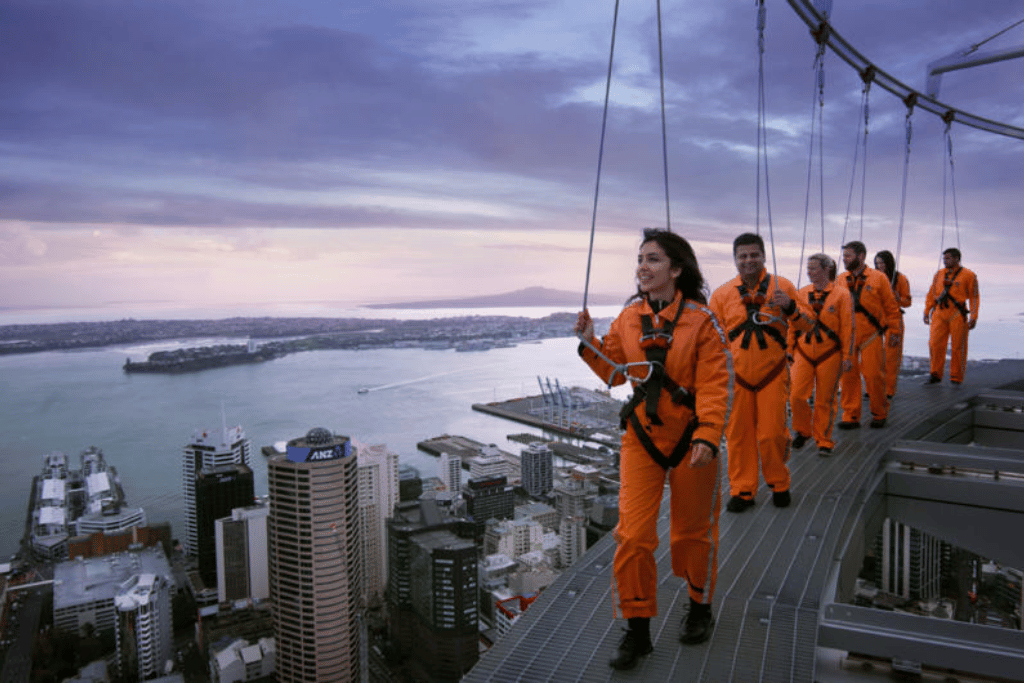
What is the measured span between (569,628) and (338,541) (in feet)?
39.8

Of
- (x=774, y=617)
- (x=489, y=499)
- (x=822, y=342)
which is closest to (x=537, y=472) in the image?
(x=489, y=499)

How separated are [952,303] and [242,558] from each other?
14.9 metres

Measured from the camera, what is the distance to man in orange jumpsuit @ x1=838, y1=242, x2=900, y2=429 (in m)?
4.06

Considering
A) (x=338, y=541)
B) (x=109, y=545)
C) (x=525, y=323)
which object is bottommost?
(x=109, y=545)

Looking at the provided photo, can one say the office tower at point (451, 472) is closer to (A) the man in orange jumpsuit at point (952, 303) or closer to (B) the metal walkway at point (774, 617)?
(A) the man in orange jumpsuit at point (952, 303)

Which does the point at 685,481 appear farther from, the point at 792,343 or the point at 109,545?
the point at 109,545

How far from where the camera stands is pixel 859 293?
412cm

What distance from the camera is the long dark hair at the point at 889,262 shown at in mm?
4879

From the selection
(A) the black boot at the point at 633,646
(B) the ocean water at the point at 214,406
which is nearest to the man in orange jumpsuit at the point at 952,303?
(A) the black boot at the point at 633,646

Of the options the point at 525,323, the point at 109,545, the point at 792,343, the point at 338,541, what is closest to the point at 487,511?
the point at 338,541

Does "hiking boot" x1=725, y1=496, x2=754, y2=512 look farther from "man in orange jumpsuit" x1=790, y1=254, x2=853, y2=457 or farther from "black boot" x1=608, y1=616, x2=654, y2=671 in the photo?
"black boot" x1=608, y1=616, x2=654, y2=671

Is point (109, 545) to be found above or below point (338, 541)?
below

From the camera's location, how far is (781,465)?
2.80 meters

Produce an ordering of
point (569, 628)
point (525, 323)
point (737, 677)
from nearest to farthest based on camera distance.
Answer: point (737, 677) → point (569, 628) → point (525, 323)
